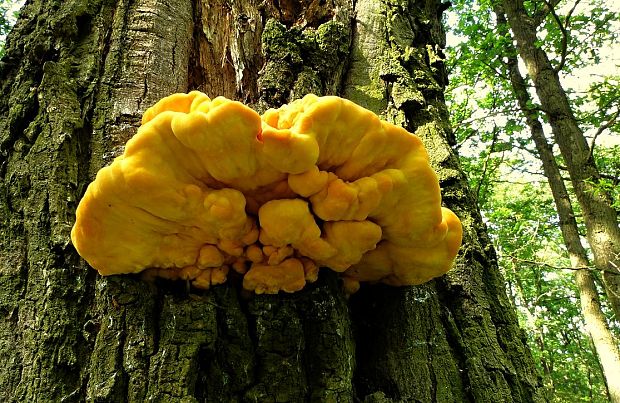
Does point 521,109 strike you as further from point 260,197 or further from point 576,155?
point 260,197

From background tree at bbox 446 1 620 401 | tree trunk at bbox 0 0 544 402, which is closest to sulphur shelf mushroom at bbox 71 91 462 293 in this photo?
tree trunk at bbox 0 0 544 402

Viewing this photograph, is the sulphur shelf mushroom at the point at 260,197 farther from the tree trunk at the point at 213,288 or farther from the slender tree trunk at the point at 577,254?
the slender tree trunk at the point at 577,254

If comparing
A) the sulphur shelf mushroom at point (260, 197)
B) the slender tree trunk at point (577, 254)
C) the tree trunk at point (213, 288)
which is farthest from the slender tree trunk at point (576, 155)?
the sulphur shelf mushroom at point (260, 197)

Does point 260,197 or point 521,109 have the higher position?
point 521,109

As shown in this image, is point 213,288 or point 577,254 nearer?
point 213,288

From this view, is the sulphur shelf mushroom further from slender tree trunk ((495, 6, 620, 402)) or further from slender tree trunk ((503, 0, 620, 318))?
slender tree trunk ((503, 0, 620, 318))

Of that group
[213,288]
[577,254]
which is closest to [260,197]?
[213,288]

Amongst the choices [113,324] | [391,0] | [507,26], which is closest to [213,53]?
[391,0]
